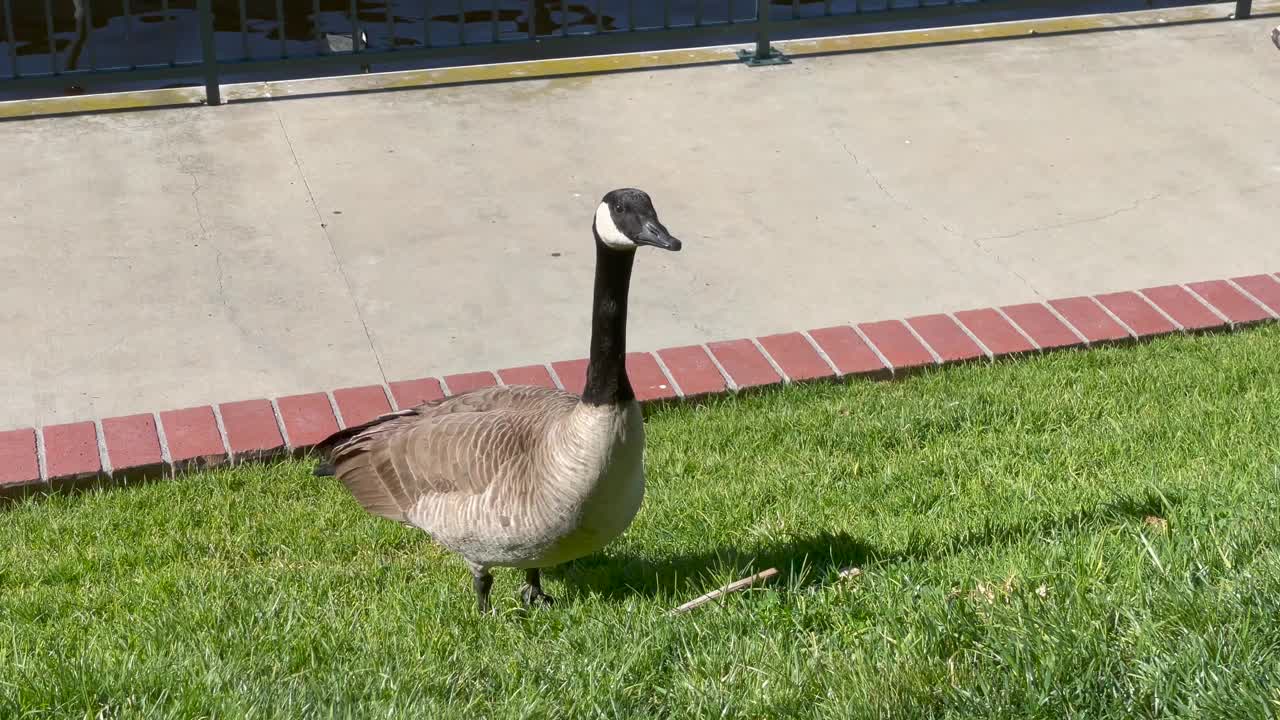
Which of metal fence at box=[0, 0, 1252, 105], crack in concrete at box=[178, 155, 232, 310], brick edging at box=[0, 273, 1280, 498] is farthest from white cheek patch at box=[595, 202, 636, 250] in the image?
metal fence at box=[0, 0, 1252, 105]

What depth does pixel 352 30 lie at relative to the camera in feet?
29.3

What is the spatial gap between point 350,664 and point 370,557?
3.21ft

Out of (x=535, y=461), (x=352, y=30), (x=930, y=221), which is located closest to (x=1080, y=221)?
(x=930, y=221)

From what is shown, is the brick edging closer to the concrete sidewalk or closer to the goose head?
the concrete sidewalk

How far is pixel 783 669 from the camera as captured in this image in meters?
3.22

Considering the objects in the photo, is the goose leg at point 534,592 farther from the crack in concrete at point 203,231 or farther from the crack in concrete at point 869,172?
the crack in concrete at point 869,172

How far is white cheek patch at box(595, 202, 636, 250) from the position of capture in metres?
3.46

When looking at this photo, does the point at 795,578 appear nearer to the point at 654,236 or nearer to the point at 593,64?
the point at 654,236

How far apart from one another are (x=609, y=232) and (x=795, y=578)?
109 cm

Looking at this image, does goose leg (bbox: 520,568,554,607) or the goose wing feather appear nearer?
the goose wing feather

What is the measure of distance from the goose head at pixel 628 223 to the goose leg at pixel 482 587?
1.04m

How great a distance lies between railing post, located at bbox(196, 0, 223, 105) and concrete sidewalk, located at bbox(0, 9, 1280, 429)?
146 mm

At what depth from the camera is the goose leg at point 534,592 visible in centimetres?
413

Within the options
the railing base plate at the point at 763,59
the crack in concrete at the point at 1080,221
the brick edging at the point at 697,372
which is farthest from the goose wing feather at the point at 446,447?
the railing base plate at the point at 763,59
